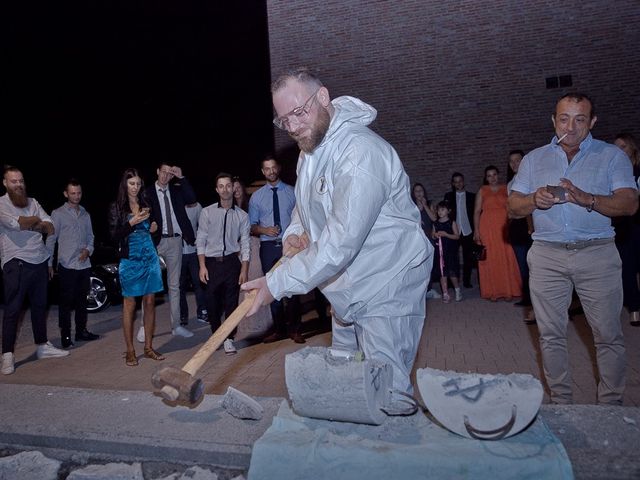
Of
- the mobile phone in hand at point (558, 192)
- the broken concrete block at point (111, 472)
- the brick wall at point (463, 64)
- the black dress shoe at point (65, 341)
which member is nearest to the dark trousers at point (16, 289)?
the black dress shoe at point (65, 341)

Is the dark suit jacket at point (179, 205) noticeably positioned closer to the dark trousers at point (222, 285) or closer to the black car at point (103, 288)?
the dark trousers at point (222, 285)

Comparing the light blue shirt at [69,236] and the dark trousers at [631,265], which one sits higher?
the light blue shirt at [69,236]

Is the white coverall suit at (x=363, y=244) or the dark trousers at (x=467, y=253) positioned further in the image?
the dark trousers at (x=467, y=253)

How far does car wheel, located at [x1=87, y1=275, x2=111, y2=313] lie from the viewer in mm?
9914

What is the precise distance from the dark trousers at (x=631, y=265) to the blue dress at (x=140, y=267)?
504 centimetres

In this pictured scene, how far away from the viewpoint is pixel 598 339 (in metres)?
3.79

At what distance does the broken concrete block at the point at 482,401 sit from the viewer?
2.76 m

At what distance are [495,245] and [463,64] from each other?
17.3 feet

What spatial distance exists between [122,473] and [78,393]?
3.65 feet

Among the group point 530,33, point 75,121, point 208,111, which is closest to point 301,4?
point 530,33

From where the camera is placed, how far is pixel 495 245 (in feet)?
29.2

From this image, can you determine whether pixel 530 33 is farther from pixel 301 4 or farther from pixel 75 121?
pixel 75 121

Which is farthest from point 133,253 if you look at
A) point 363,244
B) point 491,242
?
point 491,242

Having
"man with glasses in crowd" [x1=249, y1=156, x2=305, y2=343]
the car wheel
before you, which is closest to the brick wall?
the car wheel
